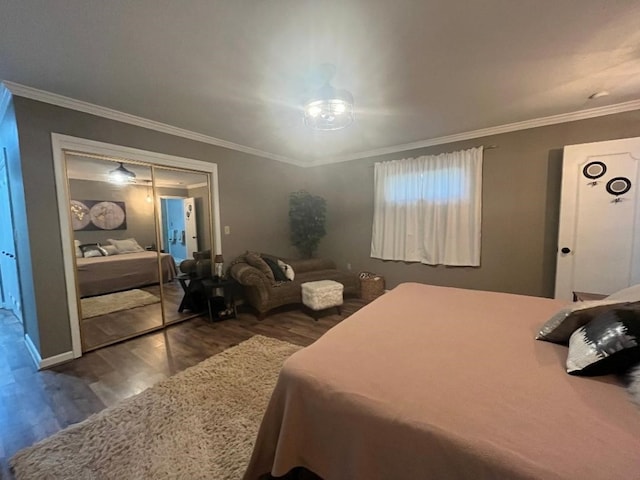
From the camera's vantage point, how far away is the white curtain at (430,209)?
3682 mm

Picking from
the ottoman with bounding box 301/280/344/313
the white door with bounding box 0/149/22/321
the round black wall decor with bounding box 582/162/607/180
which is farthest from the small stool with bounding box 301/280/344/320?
the white door with bounding box 0/149/22/321

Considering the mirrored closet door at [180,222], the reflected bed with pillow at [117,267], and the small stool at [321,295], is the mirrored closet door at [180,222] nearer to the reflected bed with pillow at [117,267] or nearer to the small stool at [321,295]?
the reflected bed with pillow at [117,267]

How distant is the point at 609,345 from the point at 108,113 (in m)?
4.07

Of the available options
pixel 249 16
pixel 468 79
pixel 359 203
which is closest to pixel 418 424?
pixel 249 16

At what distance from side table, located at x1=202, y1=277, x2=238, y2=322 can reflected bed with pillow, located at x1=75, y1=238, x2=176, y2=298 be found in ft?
1.78

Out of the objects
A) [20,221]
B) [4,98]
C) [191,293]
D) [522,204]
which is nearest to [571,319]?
[522,204]

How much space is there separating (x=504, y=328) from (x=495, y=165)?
2841mm

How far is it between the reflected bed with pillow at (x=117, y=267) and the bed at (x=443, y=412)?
2.76 meters

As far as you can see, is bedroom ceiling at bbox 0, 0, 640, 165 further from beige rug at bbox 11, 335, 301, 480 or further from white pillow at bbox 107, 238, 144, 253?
beige rug at bbox 11, 335, 301, 480

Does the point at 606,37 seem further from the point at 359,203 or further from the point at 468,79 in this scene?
the point at 359,203

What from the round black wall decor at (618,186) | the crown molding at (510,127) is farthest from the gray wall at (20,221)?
the round black wall decor at (618,186)

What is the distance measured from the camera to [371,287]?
14.3ft

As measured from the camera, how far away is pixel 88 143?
261 centimetres

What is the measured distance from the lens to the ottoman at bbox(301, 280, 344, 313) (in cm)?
344
